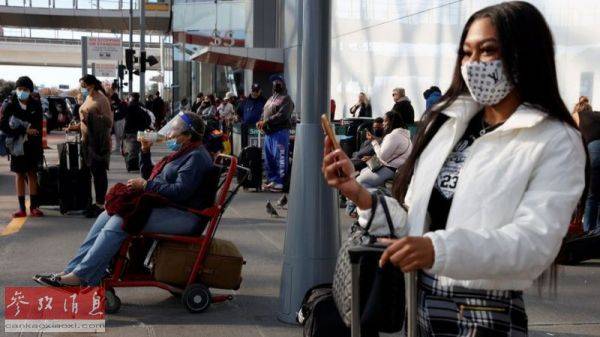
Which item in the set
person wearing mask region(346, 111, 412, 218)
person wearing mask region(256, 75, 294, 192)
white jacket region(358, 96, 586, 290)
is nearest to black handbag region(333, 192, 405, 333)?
white jacket region(358, 96, 586, 290)

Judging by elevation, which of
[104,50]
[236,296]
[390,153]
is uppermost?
[104,50]

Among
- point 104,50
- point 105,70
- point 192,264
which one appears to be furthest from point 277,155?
point 105,70

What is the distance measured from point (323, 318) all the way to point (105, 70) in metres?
39.4

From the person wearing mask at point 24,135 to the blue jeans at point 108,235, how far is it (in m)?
4.41

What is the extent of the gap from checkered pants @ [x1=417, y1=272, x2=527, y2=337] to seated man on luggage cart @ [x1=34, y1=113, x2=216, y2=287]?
3.54 m

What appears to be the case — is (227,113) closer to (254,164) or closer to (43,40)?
(254,164)

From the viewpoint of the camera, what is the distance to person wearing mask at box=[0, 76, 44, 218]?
Result: 9492 millimetres

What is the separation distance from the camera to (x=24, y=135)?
375 inches

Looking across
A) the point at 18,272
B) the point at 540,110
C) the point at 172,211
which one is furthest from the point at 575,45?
the point at 540,110

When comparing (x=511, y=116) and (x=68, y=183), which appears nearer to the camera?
(x=511, y=116)

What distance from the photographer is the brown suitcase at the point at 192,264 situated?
5594 mm

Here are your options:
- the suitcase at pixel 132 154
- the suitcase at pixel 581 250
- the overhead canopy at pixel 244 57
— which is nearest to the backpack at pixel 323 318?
the suitcase at pixel 581 250

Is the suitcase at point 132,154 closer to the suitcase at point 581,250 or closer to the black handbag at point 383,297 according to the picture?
the suitcase at point 581,250

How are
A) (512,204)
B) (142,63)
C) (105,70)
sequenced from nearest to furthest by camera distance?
(512,204)
(142,63)
(105,70)
